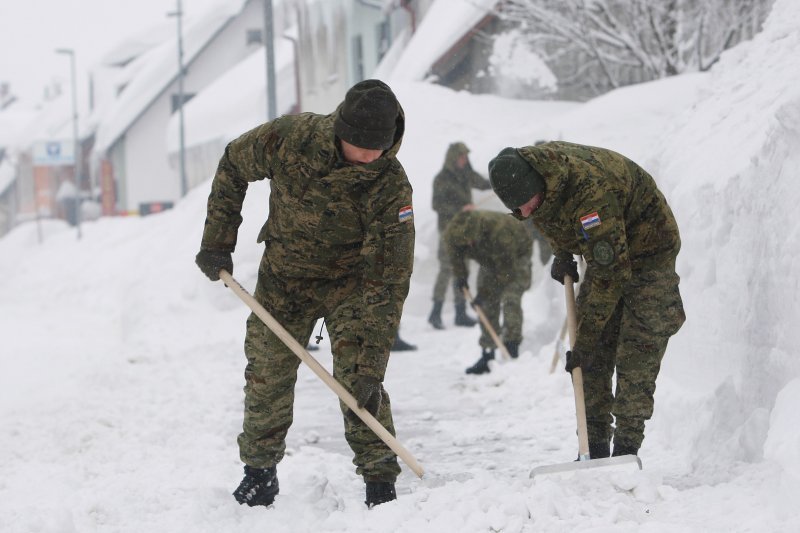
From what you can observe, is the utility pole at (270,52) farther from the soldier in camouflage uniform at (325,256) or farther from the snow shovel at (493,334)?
the soldier in camouflage uniform at (325,256)

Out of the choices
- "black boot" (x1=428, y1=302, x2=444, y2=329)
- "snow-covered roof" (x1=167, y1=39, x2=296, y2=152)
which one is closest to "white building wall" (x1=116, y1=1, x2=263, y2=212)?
"snow-covered roof" (x1=167, y1=39, x2=296, y2=152)

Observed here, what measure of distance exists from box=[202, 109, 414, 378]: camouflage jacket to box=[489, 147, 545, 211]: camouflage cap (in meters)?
0.37

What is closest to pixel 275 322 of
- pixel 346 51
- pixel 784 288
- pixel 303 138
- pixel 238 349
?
pixel 303 138

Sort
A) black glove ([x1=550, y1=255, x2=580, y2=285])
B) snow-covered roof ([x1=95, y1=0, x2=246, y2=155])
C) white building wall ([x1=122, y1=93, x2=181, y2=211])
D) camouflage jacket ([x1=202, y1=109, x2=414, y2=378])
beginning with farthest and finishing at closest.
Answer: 1. white building wall ([x1=122, y1=93, x2=181, y2=211])
2. snow-covered roof ([x1=95, y1=0, x2=246, y2=155])
3. black glove ([x1=550, y1=255, x2=580, y2=285])
4. camouflage jacket ([x1=202, y1=109, x2=414, y2=378])

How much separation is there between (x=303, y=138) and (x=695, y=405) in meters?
2.33

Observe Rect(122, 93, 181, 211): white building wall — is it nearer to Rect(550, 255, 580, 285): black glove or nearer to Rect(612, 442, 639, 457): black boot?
Rect(550, 255, 580, 285): black glove

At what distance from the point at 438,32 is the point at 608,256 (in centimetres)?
1239

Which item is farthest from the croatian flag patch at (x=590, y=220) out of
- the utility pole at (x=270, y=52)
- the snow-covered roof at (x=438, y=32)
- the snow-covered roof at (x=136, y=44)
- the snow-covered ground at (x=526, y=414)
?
the snow-covered roof at (x=136, y=44)

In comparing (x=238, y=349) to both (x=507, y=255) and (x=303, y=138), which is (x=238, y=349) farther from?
(x=303, y=138)

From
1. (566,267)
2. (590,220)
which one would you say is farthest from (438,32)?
(590,220)

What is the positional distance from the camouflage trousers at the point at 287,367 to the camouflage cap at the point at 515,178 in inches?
30.4

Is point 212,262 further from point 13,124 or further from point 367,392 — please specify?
point 13,124

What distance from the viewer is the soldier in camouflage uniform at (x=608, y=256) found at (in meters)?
3.81

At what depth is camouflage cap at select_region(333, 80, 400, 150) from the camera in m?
3.64
